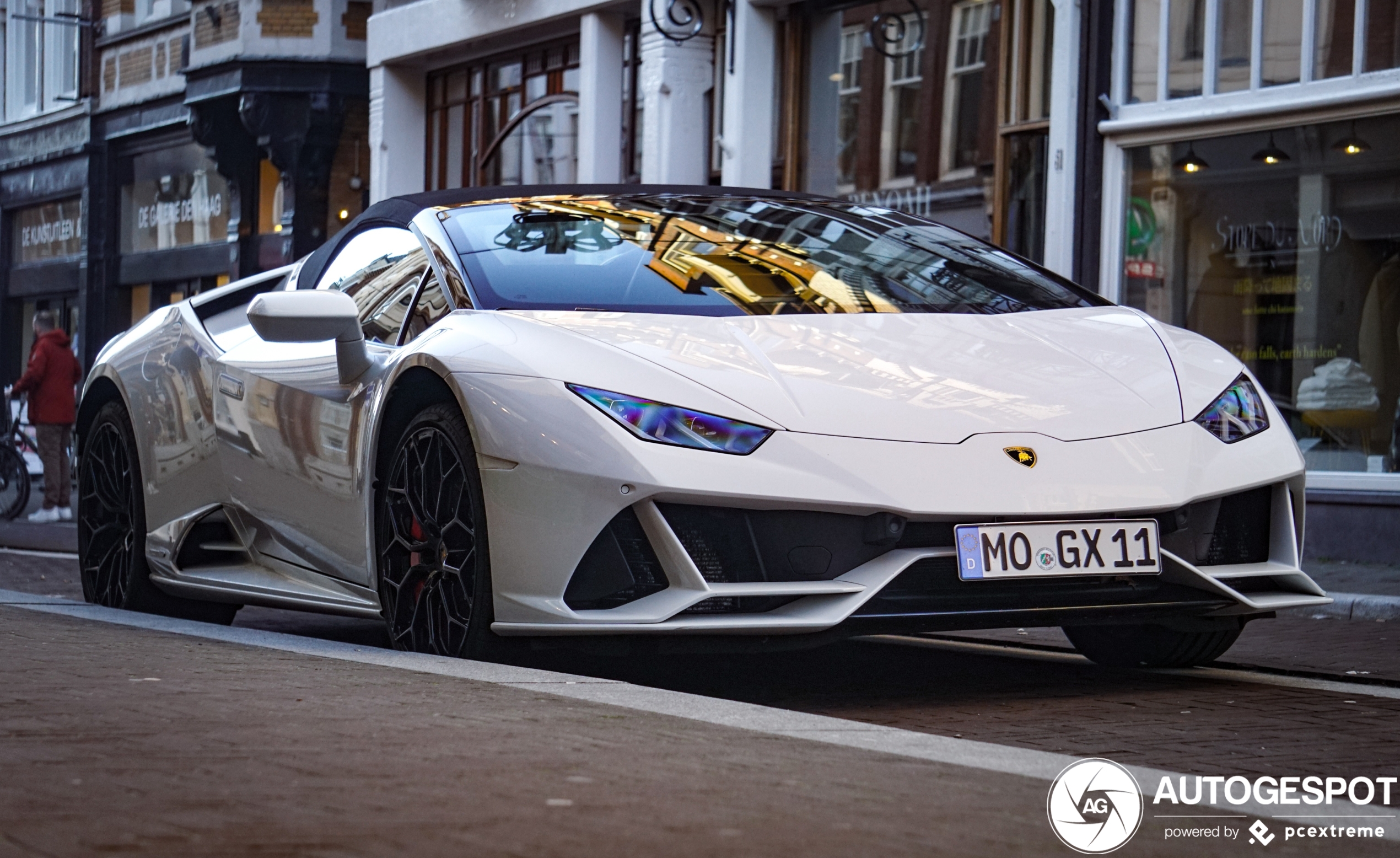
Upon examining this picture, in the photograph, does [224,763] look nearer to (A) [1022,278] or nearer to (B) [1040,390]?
(B) [1040,390]

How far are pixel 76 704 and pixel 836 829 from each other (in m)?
1.90

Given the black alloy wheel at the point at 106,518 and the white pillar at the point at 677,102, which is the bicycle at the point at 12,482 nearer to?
the white pillar at the point at 677,102

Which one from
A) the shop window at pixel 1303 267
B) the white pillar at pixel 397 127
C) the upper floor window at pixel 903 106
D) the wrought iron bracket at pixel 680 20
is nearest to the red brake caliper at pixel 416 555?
the shop window at pixel 1303 267

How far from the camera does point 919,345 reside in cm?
501

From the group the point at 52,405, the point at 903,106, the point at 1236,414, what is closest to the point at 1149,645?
the point at 1236,414

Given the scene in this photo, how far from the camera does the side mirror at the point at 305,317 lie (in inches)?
219

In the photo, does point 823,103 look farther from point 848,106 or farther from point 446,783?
point 446,783

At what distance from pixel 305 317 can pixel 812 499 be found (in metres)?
1.74

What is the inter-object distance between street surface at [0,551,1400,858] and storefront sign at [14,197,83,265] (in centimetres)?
2485

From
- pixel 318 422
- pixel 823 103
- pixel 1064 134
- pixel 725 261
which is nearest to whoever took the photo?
pixel 725 261

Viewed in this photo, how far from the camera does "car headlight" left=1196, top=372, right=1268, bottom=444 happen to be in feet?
16.3

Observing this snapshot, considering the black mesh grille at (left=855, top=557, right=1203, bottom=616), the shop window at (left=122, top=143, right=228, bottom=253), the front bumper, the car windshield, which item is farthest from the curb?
the shop window at (left=122, top=143, right=228, bottom=253)

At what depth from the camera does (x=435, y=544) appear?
518cm

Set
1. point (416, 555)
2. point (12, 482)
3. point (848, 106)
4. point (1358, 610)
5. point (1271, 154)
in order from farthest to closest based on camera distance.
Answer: point (12, 482) < point (848, 106) < point (1271, 154) < point (1358, 610) < point (416, 555)
